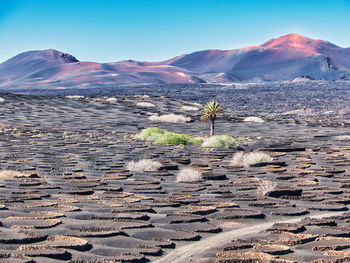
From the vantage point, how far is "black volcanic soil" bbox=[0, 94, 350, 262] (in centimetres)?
756

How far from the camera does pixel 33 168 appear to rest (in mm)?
17062

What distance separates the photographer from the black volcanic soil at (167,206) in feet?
24.8

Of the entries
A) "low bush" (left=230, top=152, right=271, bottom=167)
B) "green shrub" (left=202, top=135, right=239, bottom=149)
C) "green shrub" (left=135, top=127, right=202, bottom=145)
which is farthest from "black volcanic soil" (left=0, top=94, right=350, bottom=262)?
"green shrub" (left=135, top=127, right=202, bottom=145)

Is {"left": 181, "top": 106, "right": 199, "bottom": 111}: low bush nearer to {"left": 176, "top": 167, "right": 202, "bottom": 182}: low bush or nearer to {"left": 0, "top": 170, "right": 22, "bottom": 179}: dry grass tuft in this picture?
{"left": 176, "top": 167, "right": 202, "bottom": 182}: low bush

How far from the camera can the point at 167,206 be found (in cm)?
1092

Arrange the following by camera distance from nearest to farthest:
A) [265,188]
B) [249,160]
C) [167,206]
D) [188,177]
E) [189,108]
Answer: [167,206] < [265,188] < [188,177] < [249,160] < [189,108]

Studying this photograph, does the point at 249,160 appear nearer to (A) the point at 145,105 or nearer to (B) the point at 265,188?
(B) the point at 265,188

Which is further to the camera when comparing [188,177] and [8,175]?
[188,177]

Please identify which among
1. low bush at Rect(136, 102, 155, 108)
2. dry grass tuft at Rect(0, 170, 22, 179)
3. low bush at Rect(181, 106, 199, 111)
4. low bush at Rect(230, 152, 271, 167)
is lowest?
low bush at Rect(230, 152, 271, 167)

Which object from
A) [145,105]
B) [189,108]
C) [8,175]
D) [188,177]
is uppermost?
[145,105]

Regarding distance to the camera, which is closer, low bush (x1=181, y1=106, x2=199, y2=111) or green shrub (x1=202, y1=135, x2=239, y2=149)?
green shrub (x1=202, y1=135, x2=239, y2=149)

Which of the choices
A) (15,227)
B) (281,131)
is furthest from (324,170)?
(281,131)

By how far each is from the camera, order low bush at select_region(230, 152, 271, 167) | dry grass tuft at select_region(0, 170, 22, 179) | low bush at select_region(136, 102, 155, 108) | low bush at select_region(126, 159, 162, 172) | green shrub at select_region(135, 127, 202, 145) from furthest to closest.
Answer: low bush at select_region(136, 102, 155, 108), green shrub at select_region(135, 127, 202, 145), low bush at select_region(230, 152, 271, 167), low bush at select_region(126, 159, 162, 172), dry grass tuft at select_region(0, 170, 22, 179)

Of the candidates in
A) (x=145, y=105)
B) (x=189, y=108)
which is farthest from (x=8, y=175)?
(x=145, y=105)
